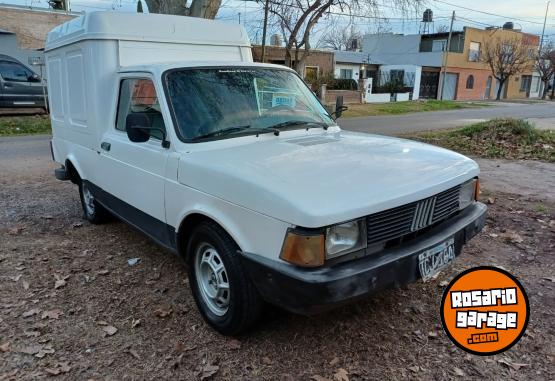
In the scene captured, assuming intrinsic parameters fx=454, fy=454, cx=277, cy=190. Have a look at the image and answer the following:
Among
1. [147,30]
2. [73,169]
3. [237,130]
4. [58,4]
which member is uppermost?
[58,4]

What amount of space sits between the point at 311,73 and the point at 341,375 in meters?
33.0

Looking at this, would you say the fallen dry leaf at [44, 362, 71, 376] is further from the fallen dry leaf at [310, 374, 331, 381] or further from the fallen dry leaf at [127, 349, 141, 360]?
the fallen dry leaf at [310, 374, 331, 381]

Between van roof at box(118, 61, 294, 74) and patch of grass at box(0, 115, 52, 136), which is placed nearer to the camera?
van roof at box(118, 61, 294, 74)

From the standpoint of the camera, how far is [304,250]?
2.52 metres

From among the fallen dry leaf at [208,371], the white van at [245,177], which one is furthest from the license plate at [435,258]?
the fallen dry leaf at [208,371]

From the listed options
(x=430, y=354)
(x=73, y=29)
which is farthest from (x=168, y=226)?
(x=73, y=29)

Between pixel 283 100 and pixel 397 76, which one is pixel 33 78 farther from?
pixel 397 76

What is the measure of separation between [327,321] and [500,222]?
10.3 feet

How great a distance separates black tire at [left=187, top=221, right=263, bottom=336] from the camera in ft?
9.55

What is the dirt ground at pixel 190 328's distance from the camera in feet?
9.57

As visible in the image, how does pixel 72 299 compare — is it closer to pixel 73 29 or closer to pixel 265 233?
pixel 265 233

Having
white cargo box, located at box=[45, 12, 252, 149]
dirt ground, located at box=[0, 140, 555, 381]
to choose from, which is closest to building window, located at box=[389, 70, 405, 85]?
white cargo box, located at box=[45, 12, 252, 149]

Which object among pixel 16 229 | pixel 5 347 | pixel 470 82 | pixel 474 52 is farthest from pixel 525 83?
pixel 5 347

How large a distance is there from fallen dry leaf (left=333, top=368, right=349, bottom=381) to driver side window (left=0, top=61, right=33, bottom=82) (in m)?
17.3
